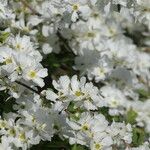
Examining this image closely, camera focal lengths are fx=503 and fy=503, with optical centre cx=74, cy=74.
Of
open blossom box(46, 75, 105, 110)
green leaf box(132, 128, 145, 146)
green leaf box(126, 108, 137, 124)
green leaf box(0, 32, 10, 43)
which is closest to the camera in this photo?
open blossom box(46, 75, 105, 110)

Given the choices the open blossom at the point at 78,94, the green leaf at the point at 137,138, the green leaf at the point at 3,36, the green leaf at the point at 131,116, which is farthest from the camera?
the green leaf at the point at 131,116

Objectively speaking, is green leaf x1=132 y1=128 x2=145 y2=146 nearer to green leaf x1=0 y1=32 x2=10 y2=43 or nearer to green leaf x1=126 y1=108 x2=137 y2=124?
green leaf x1=126 y1=108 x2=137 y2=124

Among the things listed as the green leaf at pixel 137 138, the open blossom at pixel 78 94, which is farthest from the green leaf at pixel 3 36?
the green leaf at pixel 137 138

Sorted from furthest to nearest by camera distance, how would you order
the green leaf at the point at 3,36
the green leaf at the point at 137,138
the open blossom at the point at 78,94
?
1. the green leaf at the point at 137,138
2. the green leaf at the point at 3,36
3. the open blossom at the point at 78,94

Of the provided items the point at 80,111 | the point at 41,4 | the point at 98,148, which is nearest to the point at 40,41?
the point at 41,4

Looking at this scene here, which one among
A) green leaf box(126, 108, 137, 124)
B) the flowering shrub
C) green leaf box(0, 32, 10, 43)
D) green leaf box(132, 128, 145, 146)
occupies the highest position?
green leaf box(0, 32, 10, 43)

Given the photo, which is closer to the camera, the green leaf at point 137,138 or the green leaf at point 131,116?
the green leaf at point 137,138

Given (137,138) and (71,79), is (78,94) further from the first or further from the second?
(137,138)

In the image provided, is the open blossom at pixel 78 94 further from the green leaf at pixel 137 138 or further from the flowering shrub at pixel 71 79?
the green leaf at pixel 137 138

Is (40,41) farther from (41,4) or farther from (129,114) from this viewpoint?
(129,114)

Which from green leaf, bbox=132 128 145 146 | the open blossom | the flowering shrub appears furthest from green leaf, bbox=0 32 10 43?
green leaf, bbox=132 128 145 146
